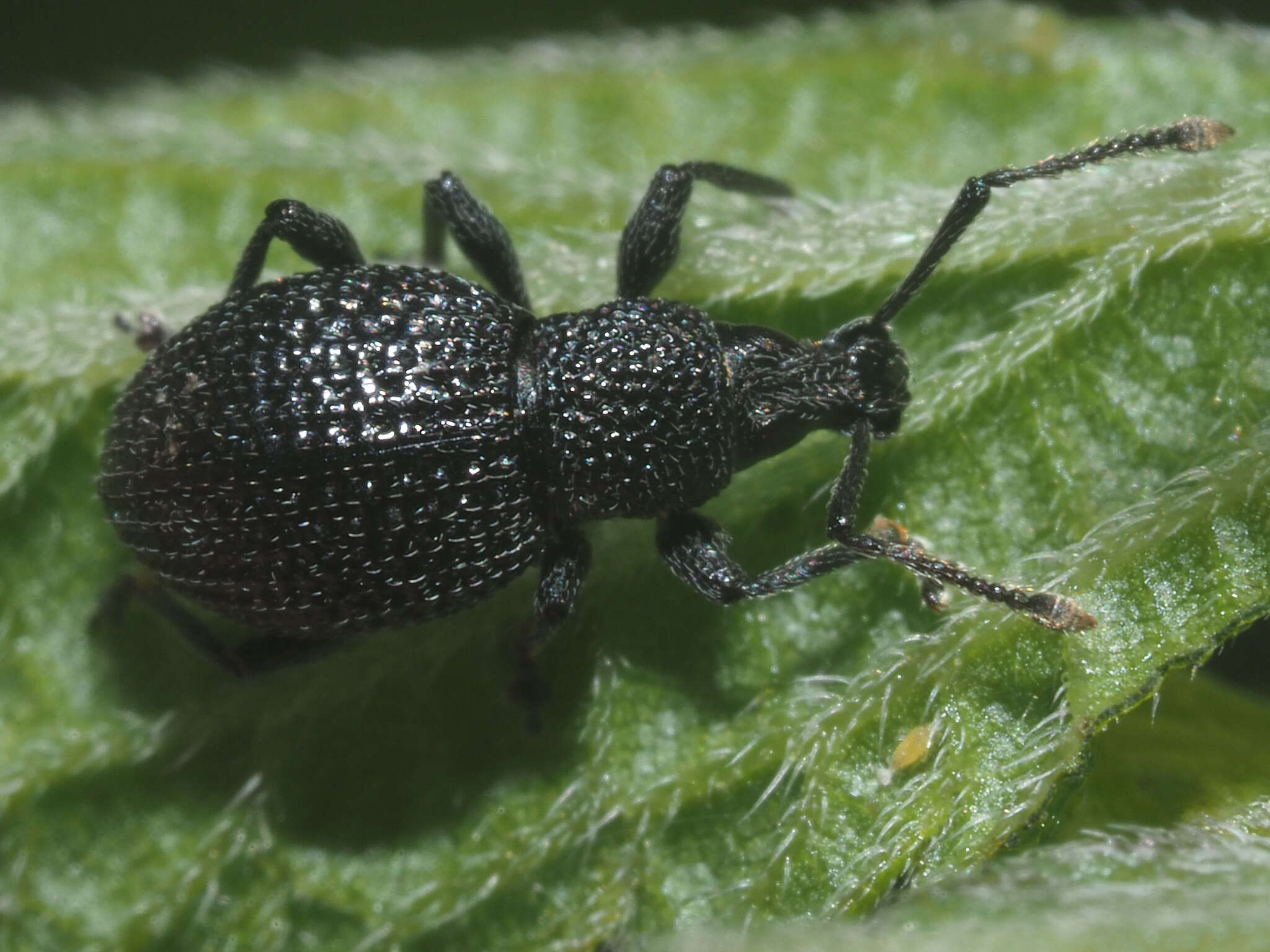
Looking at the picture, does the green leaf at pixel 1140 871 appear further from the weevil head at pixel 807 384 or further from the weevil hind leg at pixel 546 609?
the weevil head at pixel 807 384

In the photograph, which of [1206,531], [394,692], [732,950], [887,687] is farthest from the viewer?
[394,692]

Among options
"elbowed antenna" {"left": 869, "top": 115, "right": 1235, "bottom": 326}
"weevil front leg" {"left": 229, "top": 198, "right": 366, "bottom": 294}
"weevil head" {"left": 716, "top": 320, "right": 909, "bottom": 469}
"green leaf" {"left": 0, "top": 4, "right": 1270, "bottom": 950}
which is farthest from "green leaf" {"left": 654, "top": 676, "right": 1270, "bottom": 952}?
"weevil front leg" {"left": 229, "top": 198, "right": 366, "bottom": 294}

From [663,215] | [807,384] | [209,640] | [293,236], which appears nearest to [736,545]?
[807,384]

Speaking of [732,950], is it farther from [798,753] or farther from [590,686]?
[590,686]

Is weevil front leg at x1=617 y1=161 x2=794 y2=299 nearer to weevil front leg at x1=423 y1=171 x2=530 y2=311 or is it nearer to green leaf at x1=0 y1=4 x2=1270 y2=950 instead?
green leaf at x1=0 y1=4 x2=1270 y2=950

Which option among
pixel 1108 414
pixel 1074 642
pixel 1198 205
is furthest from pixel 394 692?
pixel 1198 205
